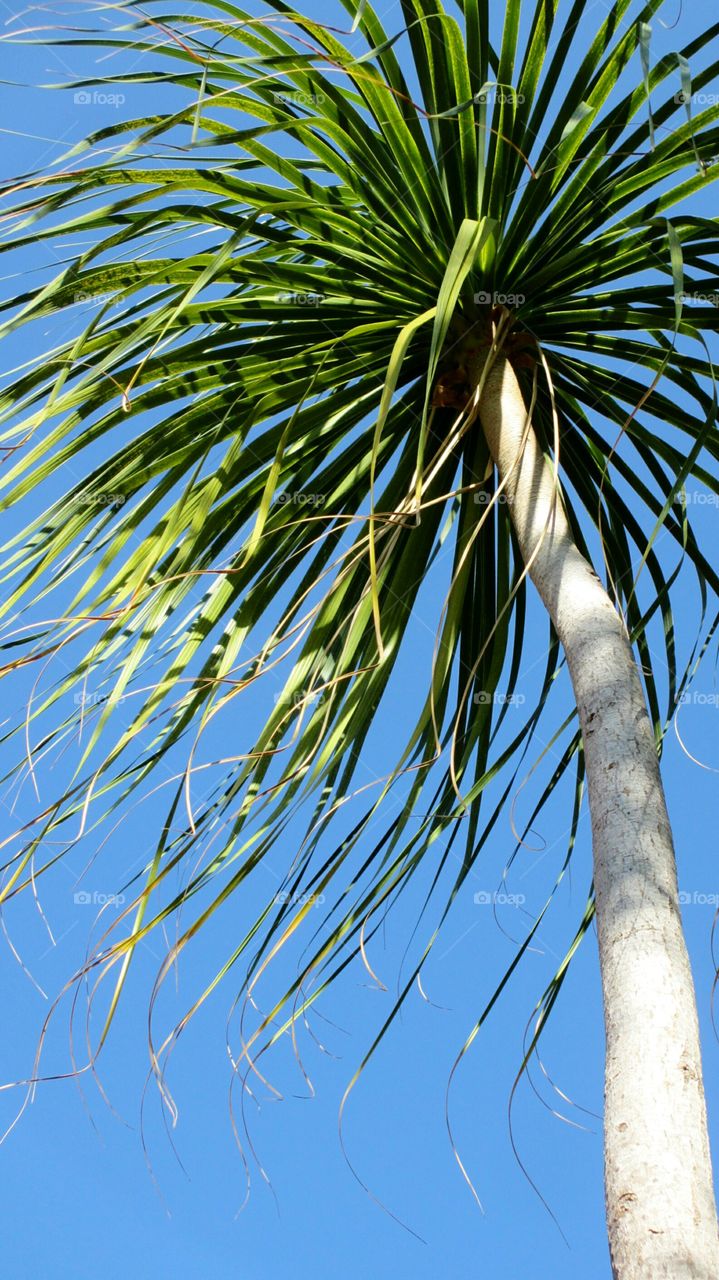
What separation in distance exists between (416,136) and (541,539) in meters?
0.77

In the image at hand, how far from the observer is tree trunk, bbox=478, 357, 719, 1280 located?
87 centimetres

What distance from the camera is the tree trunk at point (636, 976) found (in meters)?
0.87

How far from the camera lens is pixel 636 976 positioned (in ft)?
3.35

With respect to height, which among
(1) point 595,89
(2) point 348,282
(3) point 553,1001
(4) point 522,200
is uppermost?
(1) point 595,89

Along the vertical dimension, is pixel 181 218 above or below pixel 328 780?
above

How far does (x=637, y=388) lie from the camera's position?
203cm

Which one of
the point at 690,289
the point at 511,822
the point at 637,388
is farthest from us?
the point at 637,388

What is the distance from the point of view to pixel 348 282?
1.94m

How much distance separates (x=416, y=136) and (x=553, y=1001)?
4.35ft

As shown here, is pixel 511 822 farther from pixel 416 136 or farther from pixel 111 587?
pixel 416 136

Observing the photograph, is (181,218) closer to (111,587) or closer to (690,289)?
(111,587)

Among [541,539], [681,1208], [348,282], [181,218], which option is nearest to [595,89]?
[348,282]

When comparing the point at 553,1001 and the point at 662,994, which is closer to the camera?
the point at 662,994

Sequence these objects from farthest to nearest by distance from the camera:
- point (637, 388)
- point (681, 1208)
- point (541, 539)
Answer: point (637, 388) → point (541, 539) → point (681, 1208)
